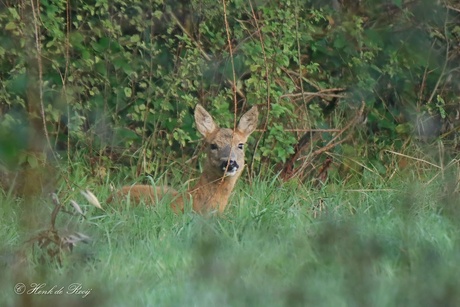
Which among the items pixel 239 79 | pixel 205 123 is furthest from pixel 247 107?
pixel 205 123

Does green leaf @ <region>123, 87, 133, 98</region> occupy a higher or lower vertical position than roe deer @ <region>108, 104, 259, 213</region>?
higher

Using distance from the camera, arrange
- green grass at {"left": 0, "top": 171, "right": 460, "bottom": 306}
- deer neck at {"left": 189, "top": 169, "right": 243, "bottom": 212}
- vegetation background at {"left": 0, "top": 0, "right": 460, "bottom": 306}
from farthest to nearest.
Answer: deer neck at {"left": 189, "top": 169, "right": 243, "bottom": 212}, vegetation background at {"left": 0, "top": 0, "right": 460, "bottom": 306}, green grass at {"left": 0, "top": 171, "right": 460, "bottom": 306}

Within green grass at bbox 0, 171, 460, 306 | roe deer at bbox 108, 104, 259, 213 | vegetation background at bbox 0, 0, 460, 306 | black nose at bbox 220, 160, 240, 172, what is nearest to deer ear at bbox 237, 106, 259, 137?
roe deer at bbox 108, 104, 259, 213

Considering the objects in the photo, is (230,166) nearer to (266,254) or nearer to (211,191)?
(211,191)

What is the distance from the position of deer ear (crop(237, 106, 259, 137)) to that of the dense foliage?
231 mm

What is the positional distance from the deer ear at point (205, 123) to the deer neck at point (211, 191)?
1.29 ft

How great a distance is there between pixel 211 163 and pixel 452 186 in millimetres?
2385

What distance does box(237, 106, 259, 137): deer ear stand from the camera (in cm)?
851

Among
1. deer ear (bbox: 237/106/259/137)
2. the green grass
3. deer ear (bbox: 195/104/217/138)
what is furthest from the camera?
deer ear (bbox: 195/104/217/138)

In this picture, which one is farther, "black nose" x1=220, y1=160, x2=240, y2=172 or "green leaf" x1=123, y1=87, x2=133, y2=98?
"green leaf" x1=123, y1=87, x2=133, y2=98

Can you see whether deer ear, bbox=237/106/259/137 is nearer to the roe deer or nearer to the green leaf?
the roe deer

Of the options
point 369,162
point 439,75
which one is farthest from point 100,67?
point 439,75

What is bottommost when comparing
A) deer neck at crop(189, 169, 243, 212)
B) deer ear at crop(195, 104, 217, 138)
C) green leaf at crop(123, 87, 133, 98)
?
deer neck at crop(189, 169, 243, 212)

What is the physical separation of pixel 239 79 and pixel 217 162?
1.13 metres
